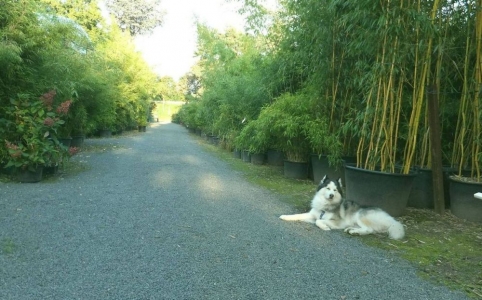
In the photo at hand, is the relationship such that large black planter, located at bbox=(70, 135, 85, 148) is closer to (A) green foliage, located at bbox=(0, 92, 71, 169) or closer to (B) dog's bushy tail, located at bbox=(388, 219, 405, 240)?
(A) green foliage, located at bbox=(0, 92, 71, 169)

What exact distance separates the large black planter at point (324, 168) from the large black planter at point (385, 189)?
1139 mm

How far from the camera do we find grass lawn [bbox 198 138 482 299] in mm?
2268

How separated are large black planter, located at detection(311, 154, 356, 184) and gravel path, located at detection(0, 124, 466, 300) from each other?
1.24 metres

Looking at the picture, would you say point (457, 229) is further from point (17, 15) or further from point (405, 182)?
point (17, 15)

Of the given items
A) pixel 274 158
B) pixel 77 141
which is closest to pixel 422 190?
pixel 274 158

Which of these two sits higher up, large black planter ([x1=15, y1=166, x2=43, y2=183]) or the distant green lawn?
the distant green lawn

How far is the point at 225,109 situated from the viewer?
977cm

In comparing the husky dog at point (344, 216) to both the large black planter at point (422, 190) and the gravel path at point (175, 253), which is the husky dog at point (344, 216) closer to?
the gravel path at point (175, 253)

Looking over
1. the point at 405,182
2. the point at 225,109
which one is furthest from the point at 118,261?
the point at 225,109

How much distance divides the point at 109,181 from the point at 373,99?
11.4 ft

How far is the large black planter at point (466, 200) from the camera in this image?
3.53 m

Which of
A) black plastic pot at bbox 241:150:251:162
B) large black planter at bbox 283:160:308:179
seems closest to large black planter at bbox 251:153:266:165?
black plastic pot at bbox 241:150:251:162

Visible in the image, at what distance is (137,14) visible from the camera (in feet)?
84.9

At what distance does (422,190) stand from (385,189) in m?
0.80
